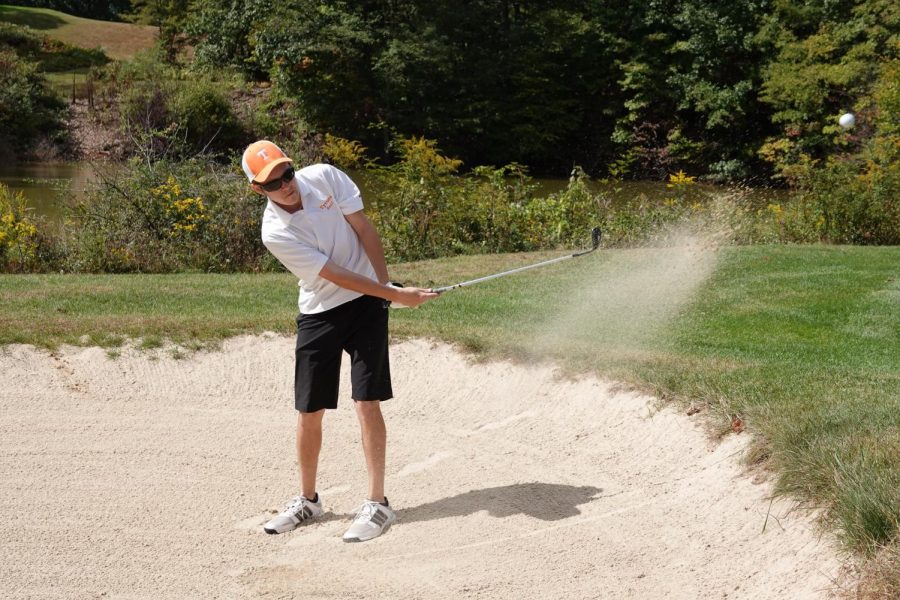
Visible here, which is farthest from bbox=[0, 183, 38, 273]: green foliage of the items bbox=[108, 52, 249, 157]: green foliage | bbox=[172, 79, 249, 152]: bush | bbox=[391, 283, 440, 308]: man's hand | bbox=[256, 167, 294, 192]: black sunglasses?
bbox=[172, 79, 249, 152]: bush

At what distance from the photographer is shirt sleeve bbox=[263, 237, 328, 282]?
5211 mm

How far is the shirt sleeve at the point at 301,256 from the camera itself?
5211 millimetres

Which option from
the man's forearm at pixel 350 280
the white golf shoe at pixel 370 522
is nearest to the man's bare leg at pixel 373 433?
the white golf shoe at pixel 370 522

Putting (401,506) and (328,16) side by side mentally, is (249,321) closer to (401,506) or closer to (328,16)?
(401,506)

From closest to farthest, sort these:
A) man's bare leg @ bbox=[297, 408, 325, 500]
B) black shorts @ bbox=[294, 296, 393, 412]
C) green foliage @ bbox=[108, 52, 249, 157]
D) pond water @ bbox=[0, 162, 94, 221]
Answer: black shorts @ bbox=[294, 296, 393, 412]
man's bare leg @ bbox=[297, 408, 325, 500]
pond water @ bbox=[0, 162, 94, 221]
green foliage @ bbox=[108, 52, 249, 157]

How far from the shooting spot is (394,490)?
255 inches

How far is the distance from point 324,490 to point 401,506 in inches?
24.2

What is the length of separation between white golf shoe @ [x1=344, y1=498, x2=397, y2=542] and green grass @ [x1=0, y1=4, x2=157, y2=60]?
50232 millimetres

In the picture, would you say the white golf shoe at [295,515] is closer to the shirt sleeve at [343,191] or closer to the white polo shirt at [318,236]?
the white polo shirt at [318,236]

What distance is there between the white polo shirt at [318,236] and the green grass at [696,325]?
2576 millimetres

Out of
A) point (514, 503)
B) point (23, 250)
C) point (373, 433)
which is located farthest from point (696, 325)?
point (23, 250)

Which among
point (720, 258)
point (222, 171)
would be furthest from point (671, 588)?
point (222, 171)

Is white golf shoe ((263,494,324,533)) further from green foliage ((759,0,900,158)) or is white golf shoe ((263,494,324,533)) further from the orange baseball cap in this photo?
green foliage ((759,0,900,158))

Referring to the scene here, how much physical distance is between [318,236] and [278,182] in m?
0.38
